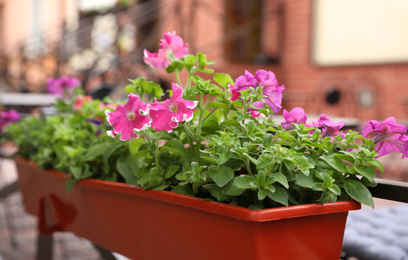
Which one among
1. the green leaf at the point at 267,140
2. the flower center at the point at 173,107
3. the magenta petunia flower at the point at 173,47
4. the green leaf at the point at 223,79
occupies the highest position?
the magenta petunia flower at the point at 173,47

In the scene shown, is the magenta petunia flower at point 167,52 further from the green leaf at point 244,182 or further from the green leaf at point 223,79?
the green leaf at point 244,182

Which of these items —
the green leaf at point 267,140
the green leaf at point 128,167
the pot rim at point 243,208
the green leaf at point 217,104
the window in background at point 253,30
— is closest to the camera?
the pot rim at point 243,208

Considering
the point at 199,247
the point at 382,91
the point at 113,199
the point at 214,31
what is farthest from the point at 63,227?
the point at 214,31

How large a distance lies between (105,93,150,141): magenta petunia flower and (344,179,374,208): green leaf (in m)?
0.31

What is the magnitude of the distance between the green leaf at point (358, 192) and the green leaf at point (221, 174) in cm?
17

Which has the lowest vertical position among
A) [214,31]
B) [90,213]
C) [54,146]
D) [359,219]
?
[359,219]

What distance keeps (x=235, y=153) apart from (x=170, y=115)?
114 millimetres

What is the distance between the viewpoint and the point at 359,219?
1354 millimetres

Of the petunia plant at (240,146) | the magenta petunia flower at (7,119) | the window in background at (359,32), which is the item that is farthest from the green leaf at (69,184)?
the window in background at (359,32)

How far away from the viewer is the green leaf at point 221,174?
2.29ft

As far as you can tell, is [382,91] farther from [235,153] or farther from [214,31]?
[235,153]

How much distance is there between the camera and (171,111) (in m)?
0.78

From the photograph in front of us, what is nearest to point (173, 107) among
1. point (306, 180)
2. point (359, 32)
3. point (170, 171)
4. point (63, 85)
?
point (170, 171)

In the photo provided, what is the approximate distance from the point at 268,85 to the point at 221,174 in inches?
7.3
